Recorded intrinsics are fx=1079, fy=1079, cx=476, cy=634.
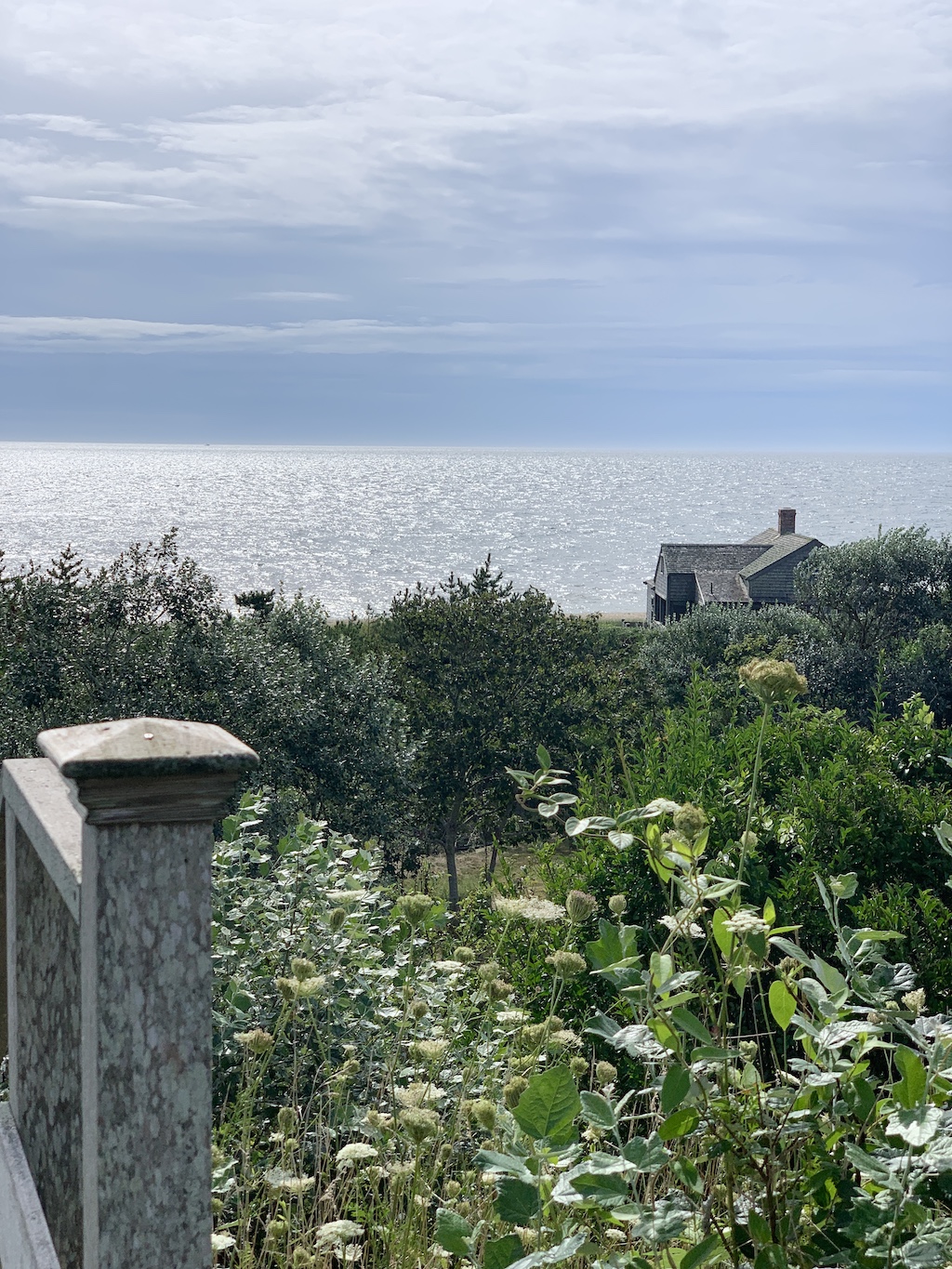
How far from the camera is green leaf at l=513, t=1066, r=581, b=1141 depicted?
4.80 feet

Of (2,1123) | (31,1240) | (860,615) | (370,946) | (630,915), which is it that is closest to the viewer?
(31,1240)

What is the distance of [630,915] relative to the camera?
14.8 feet

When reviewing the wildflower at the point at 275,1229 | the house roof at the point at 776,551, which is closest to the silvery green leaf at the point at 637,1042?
the wildflower at the point at 275,1229

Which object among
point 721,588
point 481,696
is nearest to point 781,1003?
point 481,696

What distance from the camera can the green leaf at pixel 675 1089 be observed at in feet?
4.87

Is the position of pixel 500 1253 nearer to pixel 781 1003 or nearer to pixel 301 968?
pixel 781 1003

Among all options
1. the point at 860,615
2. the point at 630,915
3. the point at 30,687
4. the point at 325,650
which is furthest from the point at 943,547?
the point at 630,915

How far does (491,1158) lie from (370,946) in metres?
2.74

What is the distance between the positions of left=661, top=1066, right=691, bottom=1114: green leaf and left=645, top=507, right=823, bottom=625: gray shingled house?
46.5 meters

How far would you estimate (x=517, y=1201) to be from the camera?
1.48 metres

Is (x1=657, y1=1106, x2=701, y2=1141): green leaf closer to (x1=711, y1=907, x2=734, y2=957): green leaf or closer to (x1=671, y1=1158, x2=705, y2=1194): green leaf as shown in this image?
(x1=671, y1=1158, x2=705, y2=1194): green leaf

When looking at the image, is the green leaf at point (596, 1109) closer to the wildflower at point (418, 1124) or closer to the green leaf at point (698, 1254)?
the green leaf at point (698, 1254)

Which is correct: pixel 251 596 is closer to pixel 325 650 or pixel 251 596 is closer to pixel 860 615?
pixel 325 650

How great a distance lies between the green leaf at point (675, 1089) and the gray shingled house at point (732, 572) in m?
46.5
